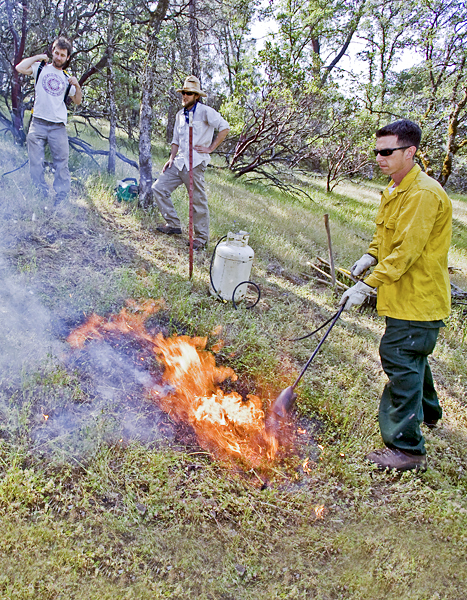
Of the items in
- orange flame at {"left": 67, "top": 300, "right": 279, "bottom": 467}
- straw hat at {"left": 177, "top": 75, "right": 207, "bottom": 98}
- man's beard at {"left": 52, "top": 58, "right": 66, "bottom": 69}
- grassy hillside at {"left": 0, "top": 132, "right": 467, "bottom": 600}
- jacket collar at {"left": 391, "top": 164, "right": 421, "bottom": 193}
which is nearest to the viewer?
grassy hillside at {"left": 0, "top": 132, "right": 467, "bottom": 600}

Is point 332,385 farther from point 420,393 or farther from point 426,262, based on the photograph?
point 426,262

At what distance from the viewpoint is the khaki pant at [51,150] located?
531cm

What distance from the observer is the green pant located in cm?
275

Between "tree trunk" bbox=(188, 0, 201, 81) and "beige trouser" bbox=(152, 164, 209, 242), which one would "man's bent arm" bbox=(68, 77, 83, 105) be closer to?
"beige trouser" bbox=(152, 164, 209, 242)

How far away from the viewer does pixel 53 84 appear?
5160 millimetres

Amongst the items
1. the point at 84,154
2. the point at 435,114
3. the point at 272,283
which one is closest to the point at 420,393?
the point at 272,283

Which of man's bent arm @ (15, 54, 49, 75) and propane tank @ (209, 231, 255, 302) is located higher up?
man's bent arm @ (15, 54, 49, 75)

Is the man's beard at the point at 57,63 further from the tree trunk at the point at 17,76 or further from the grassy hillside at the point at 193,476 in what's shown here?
the tree trunk at the point at 17,76

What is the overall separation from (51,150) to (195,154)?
214 centimetres

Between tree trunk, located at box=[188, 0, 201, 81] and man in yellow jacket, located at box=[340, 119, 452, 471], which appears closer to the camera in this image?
man in yellow jacket, located at box=[340, 119, 452, 471]

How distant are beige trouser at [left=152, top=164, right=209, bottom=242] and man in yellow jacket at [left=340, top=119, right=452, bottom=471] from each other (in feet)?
10.1

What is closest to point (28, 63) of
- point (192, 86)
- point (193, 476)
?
point (192, 86)

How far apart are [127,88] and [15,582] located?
974cm

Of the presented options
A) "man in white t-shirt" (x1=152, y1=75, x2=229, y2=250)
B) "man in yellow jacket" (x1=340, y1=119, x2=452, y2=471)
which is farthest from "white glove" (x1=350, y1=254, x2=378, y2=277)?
"man in white t-shirt" (x1=152, y1=75, x2=229, y2=250)
